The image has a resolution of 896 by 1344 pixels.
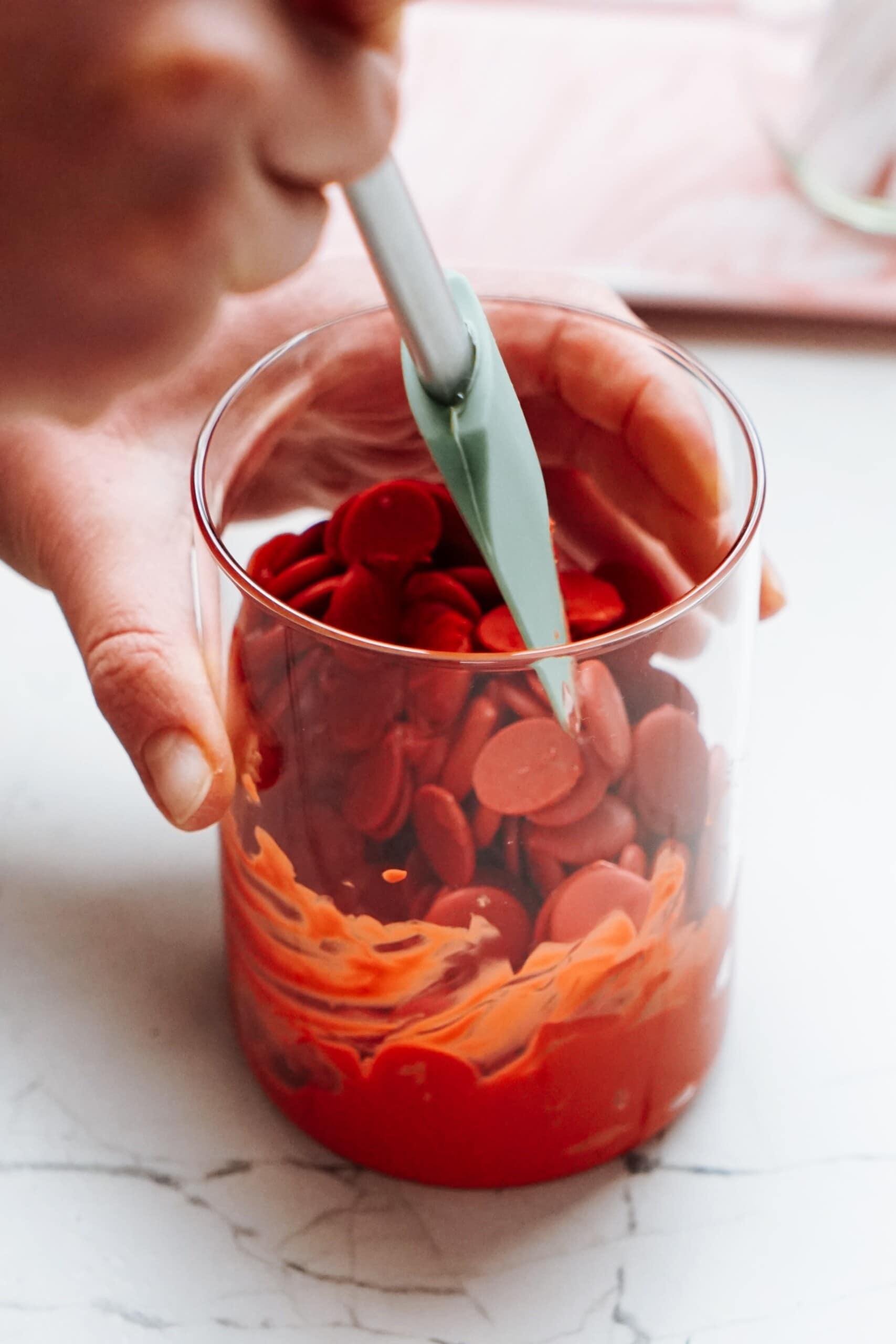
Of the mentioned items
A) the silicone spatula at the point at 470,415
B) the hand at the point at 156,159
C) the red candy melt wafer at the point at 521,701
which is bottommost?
the red candy melt wafer at the point at 521,701

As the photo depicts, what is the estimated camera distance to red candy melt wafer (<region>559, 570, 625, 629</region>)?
0.44 metres

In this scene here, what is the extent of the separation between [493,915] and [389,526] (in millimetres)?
135

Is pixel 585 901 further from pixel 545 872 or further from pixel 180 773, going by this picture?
pixel 180 773

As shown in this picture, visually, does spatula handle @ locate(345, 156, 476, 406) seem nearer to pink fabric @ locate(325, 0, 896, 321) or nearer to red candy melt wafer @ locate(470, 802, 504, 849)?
red candy melt wafer @ locate(470, 802, 504, 849)

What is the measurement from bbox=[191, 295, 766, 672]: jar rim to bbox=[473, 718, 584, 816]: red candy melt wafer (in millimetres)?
24

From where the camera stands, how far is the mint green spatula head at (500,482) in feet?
1.07

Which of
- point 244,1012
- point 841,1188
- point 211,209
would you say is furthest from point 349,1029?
point 211,209

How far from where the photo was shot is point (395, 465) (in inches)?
19.8

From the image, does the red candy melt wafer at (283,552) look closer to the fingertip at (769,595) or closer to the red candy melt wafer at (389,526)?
the red candy melt wafer at (389,526)

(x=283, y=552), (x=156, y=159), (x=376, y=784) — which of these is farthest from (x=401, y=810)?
(x=156, y=159)

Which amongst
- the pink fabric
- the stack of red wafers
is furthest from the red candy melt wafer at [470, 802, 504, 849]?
the pink fabric

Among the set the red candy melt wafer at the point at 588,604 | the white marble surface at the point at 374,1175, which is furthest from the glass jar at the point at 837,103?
the red candy melt wafer at the point at 588,604

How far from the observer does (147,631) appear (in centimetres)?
42

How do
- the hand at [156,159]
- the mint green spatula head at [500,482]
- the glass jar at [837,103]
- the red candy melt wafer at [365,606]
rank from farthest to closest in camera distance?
1. the glass jar at [837,103]
2. the red candy melt wafer at [365,606]
3. the mint green spatula head at [500,482]
4. the hand at [156,159]
